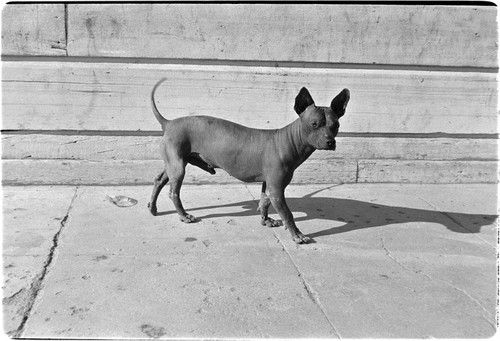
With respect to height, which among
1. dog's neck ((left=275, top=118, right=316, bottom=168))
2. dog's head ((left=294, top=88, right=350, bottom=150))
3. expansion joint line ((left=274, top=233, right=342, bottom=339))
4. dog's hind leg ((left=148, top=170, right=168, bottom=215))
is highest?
dog's head ((left=294, top=88, right=350, bottom=150))

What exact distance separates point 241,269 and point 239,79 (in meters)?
3.04

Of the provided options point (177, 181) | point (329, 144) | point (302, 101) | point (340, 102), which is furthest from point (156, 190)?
point (340, 102)

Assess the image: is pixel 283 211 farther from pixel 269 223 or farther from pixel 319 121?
pixel 319 121

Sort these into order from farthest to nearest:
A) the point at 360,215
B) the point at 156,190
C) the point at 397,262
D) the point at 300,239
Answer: the point at 360,215 → the point at 156,190 → the point at 300,239 → the point at 397,262

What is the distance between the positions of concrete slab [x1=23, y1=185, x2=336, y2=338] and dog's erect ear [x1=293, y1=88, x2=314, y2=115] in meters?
1.25

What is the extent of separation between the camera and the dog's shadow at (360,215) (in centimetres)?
500

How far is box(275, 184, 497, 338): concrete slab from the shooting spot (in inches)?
123

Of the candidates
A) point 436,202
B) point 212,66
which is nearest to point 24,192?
point 212,66

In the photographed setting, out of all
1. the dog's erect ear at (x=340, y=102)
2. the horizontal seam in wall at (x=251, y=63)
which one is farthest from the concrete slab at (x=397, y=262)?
the horizontal seam in wall at (x=251, y=63)

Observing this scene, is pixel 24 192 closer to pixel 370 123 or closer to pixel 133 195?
pixel 133 195

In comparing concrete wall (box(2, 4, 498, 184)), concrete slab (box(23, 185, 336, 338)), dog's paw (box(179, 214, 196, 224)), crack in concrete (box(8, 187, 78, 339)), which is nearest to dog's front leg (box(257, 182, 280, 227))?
concrete slab (box(23, 185, 336, 338))

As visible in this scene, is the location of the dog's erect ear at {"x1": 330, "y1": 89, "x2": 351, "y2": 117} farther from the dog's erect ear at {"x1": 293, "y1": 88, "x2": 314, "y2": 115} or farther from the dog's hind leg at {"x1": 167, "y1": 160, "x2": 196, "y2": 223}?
the dog's hind leg at {"x1": 167, "y1": 160, "x2": 196, "y2": 223}

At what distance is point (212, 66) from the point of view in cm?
609

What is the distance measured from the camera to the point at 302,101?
14.0ft
